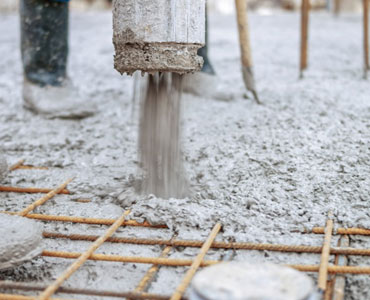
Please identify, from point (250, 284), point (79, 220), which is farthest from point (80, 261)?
point (250, 284)

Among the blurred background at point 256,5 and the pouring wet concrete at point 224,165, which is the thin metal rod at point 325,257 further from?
the blurred background at point 256,5

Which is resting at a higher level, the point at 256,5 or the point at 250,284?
the point at 256,5

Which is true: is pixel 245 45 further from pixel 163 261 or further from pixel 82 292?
pixel 82 292

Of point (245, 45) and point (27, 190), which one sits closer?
point (27, 190)

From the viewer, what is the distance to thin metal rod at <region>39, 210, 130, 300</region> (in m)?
1.28

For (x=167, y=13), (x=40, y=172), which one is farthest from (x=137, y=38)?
(x=40, y=172)

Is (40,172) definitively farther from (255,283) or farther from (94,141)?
(255,283)

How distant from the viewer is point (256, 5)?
11.1 meters

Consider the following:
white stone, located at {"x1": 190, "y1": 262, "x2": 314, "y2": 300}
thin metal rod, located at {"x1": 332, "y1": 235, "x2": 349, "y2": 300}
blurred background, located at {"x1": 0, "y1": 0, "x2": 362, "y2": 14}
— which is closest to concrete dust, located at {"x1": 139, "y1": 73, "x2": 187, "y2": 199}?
thin metal rod, located at {"x1": 332, "y1": 235, "x2": 349, "y2": 300}

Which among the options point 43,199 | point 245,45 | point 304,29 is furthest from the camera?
point 304,29

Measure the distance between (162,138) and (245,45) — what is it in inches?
39.1

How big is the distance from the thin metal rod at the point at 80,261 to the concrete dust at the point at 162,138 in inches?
8.8

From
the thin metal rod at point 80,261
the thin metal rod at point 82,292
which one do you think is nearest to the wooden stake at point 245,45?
the thin metal rod at point 80,261

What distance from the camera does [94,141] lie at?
262cm
